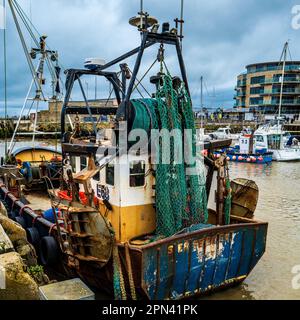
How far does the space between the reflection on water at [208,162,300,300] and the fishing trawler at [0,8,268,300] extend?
2.75ft

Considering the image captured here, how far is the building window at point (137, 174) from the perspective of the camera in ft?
22.7

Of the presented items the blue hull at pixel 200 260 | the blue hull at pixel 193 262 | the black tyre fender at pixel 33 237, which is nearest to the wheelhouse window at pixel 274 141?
the blue hull at pixel 193 262

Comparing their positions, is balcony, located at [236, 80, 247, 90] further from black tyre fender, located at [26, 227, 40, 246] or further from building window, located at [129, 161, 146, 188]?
building window, located at [129, 161, 146, 188]

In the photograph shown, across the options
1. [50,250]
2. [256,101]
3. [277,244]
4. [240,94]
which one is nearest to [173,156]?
[50,250]

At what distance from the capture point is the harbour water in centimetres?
790

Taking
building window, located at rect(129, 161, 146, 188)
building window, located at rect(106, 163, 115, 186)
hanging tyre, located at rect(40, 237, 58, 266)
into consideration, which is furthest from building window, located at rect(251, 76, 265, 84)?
hanging tyre, located at rect(40, 237, 58, 266)

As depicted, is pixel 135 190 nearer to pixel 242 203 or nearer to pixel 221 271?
pixel 221 271

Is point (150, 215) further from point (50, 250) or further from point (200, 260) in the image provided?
point (50, 250)

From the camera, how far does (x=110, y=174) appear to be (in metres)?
7.03

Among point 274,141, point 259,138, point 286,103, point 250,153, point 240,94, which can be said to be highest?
point 240,94

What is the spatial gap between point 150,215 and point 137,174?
95cm

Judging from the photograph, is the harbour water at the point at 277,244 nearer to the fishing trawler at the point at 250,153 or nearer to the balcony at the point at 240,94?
the fishing trawler at the point at 250,153

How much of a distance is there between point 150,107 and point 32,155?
12.2 m

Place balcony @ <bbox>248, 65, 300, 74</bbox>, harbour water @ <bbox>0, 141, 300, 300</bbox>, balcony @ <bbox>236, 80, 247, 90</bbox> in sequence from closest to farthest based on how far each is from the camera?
harbour water @ <bbox>0, 141, 300, 300</bbox>, balcony @ <bbox>248, 65, 300, 74</bbox>, balcony @ <bbox>236, 80, 247, 90</bbox>
